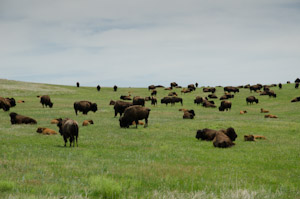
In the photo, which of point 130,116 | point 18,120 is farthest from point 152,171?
point 18,120

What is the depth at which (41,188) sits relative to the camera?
696cm

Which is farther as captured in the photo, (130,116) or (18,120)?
(18,120)

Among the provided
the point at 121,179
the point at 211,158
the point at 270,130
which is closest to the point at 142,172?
the point at 121,179

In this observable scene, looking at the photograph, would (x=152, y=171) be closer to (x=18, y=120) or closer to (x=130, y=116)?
(x=130, y=116)

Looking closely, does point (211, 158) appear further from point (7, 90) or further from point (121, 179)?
point (7, 90)

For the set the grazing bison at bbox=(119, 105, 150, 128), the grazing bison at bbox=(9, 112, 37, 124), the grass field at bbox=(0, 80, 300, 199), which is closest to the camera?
the grass field at bbox=(0, 80, 300, 199)

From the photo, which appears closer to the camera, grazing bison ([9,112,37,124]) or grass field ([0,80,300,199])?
grass field ([0,80,300,199])

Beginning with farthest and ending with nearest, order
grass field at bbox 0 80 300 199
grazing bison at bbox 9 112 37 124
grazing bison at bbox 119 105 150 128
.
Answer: grazing bison at bbox 9 112 37 124 → grazing bison at bbox 119 105 150 128 → grass field at bbox 0 80 300 199

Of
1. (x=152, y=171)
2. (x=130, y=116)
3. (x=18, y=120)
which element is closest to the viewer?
(x=152, y=171)

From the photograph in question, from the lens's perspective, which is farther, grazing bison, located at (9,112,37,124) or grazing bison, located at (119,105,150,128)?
grazing bison, located at (9,112,37,124)

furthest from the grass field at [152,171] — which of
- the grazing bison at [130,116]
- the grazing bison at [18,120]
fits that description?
the grazing bison at [18,120]

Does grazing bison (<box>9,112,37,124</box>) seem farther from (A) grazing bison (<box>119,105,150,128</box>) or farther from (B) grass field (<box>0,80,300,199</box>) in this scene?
(B) grass field (<box>0,80,300,199</box>)

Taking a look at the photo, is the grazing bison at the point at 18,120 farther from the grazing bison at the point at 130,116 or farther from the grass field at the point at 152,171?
the grass field at the point at 152,171

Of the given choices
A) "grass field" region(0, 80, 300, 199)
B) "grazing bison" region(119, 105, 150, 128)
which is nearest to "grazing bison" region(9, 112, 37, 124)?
"grazing bison" region(119, 105, 150, 128)
